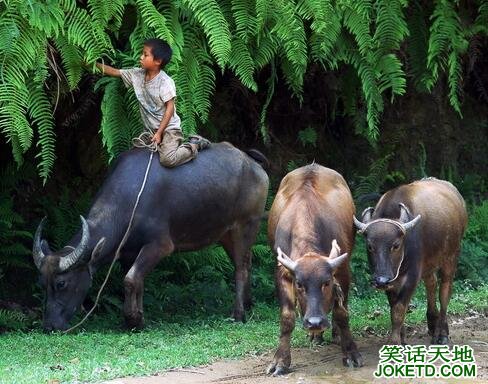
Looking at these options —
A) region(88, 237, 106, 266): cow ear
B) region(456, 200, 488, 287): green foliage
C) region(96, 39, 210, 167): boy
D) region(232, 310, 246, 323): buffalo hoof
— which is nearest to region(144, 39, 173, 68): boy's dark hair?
region(96, 39, 210, 167): boy

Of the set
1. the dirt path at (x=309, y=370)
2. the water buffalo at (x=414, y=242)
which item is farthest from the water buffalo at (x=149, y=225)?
the water buffalo at (x=414, y=242)

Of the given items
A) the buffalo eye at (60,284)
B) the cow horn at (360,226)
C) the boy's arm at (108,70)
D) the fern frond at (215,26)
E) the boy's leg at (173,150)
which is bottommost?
the buffalo eye at (60,284)

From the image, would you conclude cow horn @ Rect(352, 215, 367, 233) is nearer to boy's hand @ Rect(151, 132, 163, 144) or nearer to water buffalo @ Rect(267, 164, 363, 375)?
water buffalo @ Rect(267, 164, 363, 375)

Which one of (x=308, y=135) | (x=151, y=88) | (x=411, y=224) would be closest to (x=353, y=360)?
(x=411, y=224)

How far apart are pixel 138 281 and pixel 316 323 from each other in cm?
330

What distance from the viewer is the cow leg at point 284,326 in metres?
9.25

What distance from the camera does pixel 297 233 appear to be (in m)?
9.47

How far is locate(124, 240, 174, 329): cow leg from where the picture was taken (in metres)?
11.4

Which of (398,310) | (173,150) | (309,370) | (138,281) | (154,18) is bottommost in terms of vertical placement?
(309,370)

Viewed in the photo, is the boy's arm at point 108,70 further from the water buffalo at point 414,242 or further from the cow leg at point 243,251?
the water buffalo at point 414,242

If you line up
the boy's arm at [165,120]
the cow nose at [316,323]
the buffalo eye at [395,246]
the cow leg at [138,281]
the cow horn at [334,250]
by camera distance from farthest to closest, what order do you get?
1. the cow leg at [138,281]
2. the boy's arm at [165,120]
3. the buffalo eye at [395,246]
4. the cow horn at [334,250]
5. the cow nose at [316,323]

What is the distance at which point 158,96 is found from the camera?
11.1 meters

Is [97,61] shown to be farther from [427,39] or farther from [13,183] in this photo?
[427,39]

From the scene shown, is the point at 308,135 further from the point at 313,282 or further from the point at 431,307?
the point at 313,282
